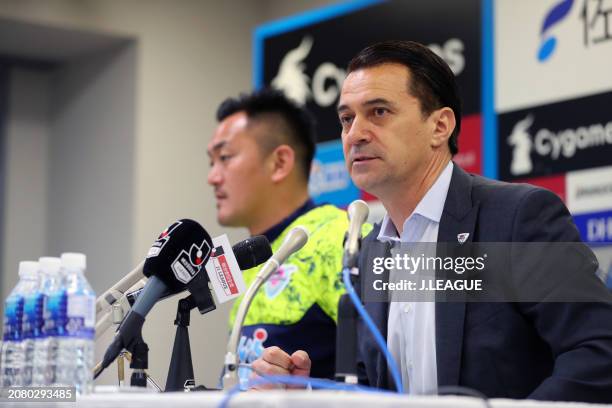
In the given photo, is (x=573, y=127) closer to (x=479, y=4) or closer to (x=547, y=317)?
(x=479, y=4)

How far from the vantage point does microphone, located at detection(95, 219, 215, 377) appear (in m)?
1.62

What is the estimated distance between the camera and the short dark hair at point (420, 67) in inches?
86.4

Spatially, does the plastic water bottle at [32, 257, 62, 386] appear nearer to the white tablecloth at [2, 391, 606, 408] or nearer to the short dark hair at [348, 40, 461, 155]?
the white tablecloth at [2, 391, 606, 408]

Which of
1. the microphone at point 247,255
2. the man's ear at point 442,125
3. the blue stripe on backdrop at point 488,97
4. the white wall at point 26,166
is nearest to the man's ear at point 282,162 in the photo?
the blue stripe on backdrop at point 488,97

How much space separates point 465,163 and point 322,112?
0.70 m

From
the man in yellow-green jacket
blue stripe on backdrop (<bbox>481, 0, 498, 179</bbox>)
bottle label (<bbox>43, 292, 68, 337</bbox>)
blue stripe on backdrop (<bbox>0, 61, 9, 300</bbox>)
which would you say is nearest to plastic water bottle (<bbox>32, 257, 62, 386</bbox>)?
bottle label (<bbox>43, 292, 68, 337</bbox>)

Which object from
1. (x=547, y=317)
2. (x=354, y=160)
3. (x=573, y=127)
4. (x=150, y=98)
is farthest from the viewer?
(x=150, y=98)

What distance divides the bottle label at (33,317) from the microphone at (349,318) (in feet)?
1.61

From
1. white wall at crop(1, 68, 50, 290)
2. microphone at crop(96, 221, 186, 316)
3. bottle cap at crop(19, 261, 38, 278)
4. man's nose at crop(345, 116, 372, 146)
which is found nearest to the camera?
bottle cap at crop(19, 261, 38, 278)

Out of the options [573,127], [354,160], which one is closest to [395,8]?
[573,127]

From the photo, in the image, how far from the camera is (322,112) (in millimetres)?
3967

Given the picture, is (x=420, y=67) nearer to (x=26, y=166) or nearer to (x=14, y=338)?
(x=14, y=338)

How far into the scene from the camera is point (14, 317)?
5.60 ft

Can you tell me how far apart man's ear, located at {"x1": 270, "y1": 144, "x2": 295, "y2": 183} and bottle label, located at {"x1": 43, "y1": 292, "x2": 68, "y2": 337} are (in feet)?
5.87
